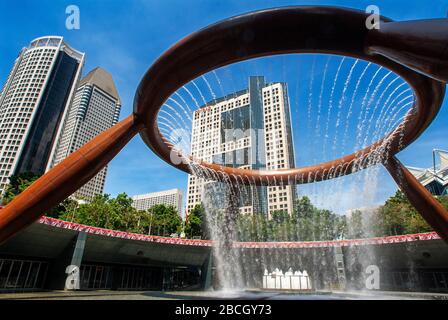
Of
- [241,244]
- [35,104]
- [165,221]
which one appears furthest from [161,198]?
[241,244]

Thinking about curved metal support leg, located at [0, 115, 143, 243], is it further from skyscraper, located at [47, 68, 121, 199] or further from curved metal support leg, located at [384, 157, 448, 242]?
skyscraper, located at [47, 68, 121, 199]

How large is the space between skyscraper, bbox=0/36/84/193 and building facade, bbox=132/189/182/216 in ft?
187

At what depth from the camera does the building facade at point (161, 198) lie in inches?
5367

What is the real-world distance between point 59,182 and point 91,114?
157 meters

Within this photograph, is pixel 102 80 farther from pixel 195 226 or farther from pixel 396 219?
pixel 396 219

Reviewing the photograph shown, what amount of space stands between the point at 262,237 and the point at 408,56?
41.4 metres

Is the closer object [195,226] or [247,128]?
[195,226]

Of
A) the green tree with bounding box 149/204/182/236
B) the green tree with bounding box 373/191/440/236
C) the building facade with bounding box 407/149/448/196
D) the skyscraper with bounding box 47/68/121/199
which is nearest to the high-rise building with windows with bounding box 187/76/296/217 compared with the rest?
the green tree with bounding box 149/204/182/236

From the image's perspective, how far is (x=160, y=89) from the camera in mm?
10055

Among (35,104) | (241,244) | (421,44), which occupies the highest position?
(35,104)

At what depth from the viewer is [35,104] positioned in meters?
90.3

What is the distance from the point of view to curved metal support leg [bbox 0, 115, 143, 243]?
364 inches
